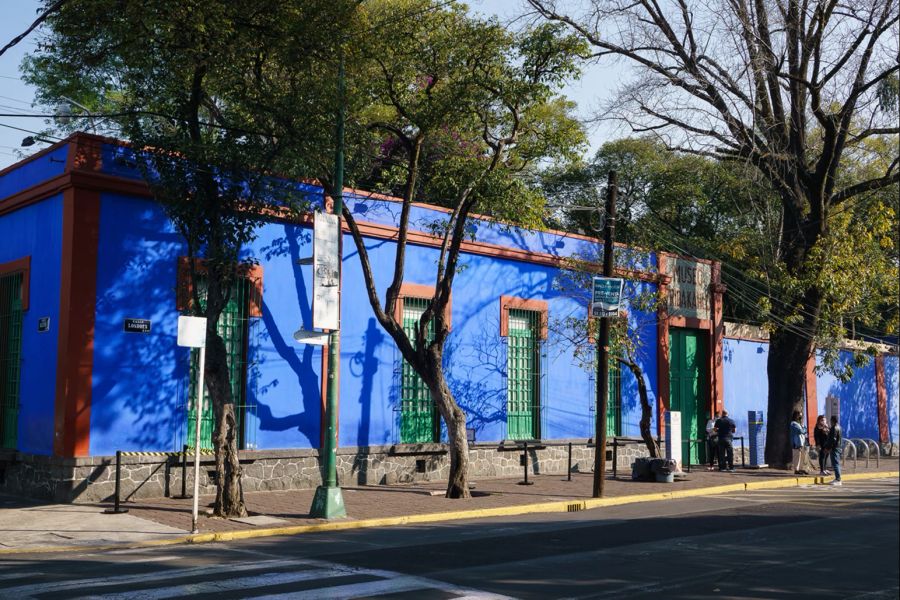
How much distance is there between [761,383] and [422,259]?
14.9 metres

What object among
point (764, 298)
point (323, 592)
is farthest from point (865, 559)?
point (764, 298)

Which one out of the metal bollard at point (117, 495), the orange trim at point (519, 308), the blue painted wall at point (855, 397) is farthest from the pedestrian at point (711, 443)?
the metal bollard at point (117, 495)

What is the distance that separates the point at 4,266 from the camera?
58.3 feet

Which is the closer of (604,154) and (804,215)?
(804,215)

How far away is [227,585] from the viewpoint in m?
9.01

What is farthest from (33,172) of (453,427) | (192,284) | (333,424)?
(453,427)

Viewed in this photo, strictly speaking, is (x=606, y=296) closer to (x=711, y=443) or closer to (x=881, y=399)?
(x=711, y=443)

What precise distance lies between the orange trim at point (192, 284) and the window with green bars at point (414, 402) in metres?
3.67

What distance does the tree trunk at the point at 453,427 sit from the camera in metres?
17.2

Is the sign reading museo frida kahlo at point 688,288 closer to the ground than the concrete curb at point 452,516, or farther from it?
farther from it

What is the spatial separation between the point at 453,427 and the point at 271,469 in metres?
3.60

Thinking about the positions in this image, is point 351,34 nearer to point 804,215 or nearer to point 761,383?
point 804,215

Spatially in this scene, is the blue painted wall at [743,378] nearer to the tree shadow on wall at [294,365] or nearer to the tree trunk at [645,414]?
the tree trunk at [645,414]

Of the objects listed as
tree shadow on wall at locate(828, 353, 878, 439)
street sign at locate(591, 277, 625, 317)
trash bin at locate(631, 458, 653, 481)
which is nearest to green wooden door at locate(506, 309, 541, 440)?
trash bin at locate(631, 458, 653, 481)
